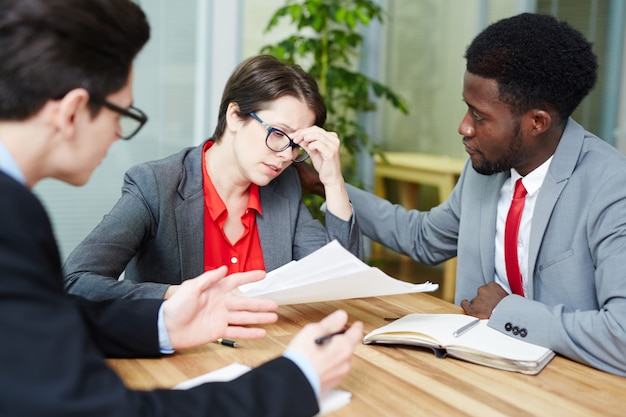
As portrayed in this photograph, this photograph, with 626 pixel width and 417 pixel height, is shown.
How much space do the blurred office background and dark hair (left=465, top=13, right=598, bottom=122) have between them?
67.1 inches

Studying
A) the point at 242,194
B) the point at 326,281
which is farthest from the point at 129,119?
the point at 242,194

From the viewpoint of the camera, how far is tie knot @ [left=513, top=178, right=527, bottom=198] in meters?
1.80

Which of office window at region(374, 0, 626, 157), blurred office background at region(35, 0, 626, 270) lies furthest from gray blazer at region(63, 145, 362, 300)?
office window at region(374, 0, 626, 157)

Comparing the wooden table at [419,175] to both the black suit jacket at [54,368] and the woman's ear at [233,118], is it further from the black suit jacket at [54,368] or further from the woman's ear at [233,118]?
the black suit jacket at [54,368]

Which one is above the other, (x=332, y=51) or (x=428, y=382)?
(x=332, y=51)

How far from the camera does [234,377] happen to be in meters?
1.20

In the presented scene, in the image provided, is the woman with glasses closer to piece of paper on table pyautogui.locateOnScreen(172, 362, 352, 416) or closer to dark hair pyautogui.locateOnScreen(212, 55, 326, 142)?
dark hair pyautogui.locateOnScreen(212, 55, 326, 142)

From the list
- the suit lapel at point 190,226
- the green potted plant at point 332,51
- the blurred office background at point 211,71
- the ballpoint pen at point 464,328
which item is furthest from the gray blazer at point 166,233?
the green potted plant at point 332,51

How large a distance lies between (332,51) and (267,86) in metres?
2.28

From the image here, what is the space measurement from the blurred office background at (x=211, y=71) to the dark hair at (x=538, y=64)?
1.70 meters

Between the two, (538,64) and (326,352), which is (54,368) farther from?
(538,64)

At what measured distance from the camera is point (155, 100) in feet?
11.8

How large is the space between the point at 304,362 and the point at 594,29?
134 inches

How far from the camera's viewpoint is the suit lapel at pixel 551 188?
1.67m
